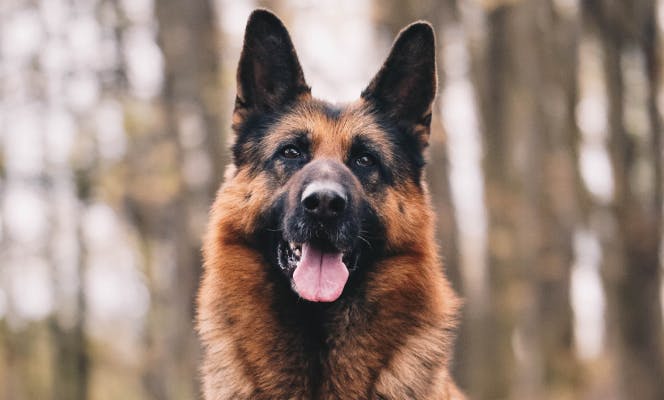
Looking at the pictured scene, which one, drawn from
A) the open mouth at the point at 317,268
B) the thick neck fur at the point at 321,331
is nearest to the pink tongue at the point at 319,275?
the open mouth at the point at 317,268

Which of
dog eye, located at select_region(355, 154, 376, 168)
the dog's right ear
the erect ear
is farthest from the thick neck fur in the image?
the erect ear

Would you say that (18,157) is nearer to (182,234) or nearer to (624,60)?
(182,234)

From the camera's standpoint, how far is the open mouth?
4207 mm

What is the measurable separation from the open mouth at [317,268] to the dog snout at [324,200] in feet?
0.73

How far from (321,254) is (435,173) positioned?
23.1 feet

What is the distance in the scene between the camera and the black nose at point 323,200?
164 inches

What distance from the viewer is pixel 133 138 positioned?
1320 cm

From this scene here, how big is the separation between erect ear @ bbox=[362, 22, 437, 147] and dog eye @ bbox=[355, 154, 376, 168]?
0.42m

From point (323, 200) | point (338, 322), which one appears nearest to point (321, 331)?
point (338, 322)

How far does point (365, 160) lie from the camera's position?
483 centimetres

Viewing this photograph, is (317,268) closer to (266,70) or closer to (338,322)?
(338,322)

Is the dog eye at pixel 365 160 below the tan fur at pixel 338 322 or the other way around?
the other way around

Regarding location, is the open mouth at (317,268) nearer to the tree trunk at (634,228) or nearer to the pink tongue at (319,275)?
the pink tongue at (319,275)

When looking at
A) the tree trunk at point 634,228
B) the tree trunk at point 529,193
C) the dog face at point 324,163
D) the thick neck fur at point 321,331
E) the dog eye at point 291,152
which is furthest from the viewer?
the tree trunk at point 529,193
